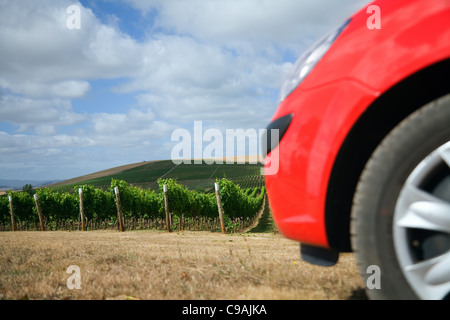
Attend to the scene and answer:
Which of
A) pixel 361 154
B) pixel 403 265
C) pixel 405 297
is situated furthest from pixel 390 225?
pixel 361 154

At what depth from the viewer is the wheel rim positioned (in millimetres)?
1383

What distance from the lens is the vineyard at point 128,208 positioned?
24.6 m

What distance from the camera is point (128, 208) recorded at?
24.7 metres

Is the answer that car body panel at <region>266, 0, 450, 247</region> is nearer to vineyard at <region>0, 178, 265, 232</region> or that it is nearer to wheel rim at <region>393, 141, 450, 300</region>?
wheel rim at <region>393, 141, 450, 300</region>

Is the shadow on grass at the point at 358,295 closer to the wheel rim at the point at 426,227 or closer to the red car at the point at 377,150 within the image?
the red car at the point at 377,150

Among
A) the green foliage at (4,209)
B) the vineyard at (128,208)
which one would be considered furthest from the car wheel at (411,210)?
the green foliage at (4,209)

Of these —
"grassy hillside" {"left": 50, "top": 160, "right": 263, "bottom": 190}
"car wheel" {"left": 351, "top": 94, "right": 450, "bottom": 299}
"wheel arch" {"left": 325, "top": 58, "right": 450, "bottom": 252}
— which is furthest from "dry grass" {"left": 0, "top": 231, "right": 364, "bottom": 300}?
"grassy hillside" {"left": 50, "top": 160, "right": 263, "bottom": 190}

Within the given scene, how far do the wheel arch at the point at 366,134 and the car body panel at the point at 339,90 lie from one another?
0.04 meters

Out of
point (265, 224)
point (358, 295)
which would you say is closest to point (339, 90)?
point (358, 295)

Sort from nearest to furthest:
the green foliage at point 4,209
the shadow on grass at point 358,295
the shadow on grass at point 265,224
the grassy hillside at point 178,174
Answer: the shadow on grass at point 358,295 < the shadow on grass at point 265,224 < the green foliage at point 4,209 < the grassy hillside at point 178,174

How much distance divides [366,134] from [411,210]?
44cm

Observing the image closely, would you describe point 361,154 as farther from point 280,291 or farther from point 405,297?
point 280,291

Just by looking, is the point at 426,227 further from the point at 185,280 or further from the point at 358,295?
the point at 185,280

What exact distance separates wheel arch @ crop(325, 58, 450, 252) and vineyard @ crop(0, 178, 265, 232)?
882 inches
